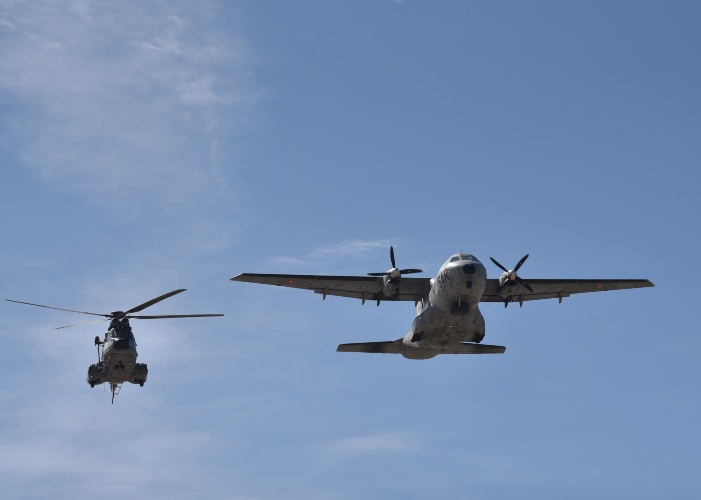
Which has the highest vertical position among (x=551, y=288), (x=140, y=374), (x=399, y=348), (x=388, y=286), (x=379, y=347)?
(x=551, y=288)

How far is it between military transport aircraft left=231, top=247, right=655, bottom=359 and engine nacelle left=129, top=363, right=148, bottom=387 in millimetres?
7188

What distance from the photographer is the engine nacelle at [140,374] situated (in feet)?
158

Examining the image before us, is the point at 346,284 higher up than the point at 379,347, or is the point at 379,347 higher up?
the point at 346,284

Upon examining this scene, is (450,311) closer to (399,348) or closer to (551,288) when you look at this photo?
(399,348)

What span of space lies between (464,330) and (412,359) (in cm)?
494

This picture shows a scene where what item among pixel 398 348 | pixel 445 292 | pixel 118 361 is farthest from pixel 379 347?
pixel 118 361

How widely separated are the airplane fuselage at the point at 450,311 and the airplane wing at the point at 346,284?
105cm

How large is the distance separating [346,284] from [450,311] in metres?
7.37

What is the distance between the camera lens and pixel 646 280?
55.5m

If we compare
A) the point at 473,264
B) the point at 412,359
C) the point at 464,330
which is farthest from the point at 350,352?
the point at 473,264

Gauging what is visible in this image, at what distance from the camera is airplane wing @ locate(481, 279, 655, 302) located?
5444 centimetres

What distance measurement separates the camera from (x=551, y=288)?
5516cm

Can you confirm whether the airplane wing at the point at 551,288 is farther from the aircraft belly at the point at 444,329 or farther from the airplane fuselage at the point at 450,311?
the airplane fuselage at the point at 450,311

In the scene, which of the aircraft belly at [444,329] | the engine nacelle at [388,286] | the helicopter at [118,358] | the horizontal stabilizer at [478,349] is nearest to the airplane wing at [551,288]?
the horizontal stabilizer at [478,349]
